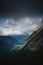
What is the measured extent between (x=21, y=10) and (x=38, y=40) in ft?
1.44

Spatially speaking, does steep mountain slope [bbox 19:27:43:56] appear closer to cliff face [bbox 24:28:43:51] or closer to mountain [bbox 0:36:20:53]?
cliff face [bbox 24:28:43:51]

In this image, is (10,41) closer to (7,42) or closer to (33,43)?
(7,42)

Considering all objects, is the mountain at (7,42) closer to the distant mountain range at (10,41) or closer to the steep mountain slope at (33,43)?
the distant mountain range at (10,41)

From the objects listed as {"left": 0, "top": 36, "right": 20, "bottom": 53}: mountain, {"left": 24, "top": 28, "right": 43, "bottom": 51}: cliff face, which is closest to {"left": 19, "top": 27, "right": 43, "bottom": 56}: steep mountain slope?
{"left": 24, "top": 28, "right": 43, "bottom": 51}: cliff face

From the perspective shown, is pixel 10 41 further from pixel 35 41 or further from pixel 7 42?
pixel 35 41

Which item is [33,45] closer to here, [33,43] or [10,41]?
[33,43]

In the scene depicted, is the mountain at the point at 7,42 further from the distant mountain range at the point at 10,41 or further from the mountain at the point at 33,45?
the mountain at the point at 33,45

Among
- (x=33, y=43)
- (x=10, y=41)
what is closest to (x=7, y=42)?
(x=10, y=41)

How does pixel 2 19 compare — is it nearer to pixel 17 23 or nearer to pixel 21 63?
pixel 17 23

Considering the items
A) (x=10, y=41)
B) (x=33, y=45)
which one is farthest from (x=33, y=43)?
(x=10, y=41)

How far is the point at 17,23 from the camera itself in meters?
1.68

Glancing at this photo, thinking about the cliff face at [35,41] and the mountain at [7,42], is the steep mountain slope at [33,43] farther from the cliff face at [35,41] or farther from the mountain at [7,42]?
the mountain at [7,42]

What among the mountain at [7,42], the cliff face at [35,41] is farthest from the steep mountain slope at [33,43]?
the mountain at [7,42]

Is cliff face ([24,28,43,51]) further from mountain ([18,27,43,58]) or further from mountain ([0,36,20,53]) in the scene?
mountain ([0,36,20,53])
